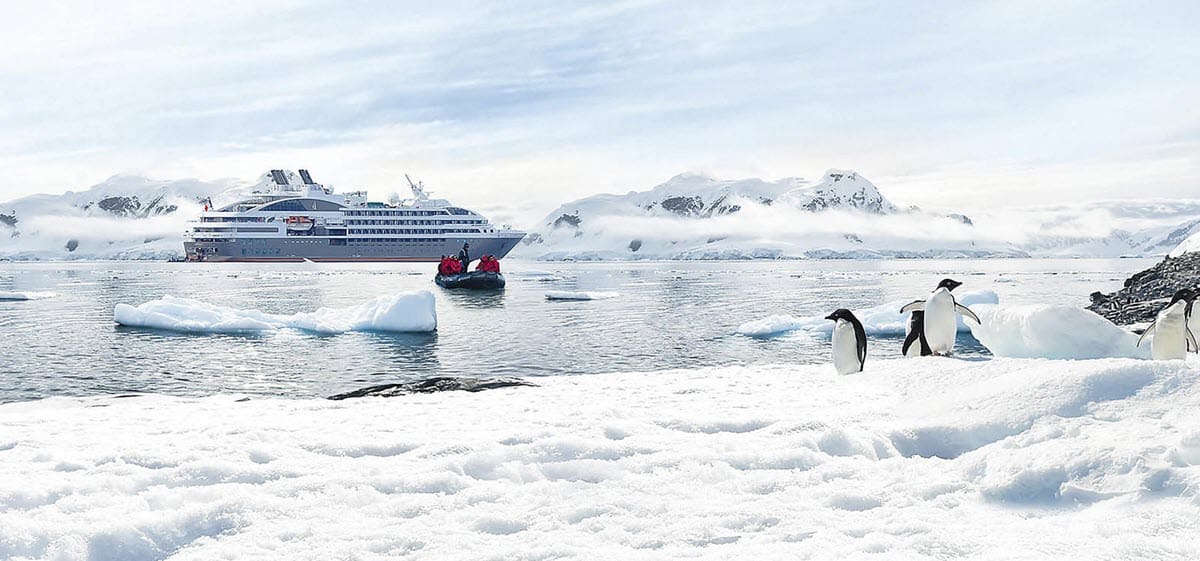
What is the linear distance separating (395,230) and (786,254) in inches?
4712

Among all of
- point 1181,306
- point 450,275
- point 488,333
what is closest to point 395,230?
point 450,275

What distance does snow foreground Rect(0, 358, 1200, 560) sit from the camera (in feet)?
11.9

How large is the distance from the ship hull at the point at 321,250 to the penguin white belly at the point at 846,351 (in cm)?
9279

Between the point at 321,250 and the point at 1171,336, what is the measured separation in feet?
330

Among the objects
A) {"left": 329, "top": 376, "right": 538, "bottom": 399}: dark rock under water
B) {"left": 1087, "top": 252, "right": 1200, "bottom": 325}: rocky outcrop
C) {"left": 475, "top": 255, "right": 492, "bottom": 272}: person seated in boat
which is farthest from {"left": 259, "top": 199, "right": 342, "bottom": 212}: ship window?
{"left": 329, "top": 376, "right": 538, "bottom": 399}: dark rock under water

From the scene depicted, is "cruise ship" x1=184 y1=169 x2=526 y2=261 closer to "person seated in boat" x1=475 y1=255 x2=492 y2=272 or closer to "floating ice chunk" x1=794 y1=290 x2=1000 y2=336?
"person seated in boat" x1=475 y1=255 x2=492 y2=272

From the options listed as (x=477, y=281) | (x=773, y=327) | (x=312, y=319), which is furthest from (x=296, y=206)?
(x=773, y=327)

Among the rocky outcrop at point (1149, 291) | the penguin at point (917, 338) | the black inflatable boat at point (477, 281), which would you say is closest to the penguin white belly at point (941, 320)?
the penguin at point (917, 338)

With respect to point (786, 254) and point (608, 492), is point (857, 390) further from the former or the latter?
point (786, 254)

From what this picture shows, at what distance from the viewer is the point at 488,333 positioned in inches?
896

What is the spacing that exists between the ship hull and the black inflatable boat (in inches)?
2272

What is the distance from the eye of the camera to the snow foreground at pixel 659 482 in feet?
11.9

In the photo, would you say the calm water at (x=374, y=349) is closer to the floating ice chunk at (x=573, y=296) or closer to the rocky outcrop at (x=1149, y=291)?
the floating ice chunk at (x=573, y=296)

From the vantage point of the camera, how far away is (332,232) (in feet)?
333
